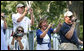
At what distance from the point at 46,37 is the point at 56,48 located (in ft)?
6.18

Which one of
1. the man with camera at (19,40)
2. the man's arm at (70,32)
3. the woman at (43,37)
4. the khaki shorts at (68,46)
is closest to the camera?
the man's arm at (70,32)

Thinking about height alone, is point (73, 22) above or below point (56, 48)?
above

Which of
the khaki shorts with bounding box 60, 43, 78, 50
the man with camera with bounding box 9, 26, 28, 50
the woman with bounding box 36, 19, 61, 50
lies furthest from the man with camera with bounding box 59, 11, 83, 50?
the man with camera with bounding box 9, 26, 28, 50

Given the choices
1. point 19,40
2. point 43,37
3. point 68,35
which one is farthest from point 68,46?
point 19,40

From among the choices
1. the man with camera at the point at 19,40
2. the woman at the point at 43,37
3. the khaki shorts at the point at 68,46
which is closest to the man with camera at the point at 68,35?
the khaki shorts at the point at 68,46

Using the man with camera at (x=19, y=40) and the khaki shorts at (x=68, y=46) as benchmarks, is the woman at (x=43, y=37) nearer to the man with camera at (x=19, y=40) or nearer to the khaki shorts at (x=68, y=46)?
the khaki shorts at (x=68, y=46)

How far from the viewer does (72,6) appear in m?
17.6

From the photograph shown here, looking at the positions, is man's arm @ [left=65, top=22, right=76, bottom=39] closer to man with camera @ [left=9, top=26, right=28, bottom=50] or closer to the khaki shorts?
the khaki shorts

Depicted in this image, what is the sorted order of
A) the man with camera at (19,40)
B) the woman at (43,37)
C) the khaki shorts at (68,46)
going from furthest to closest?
the man with camera at (19,40)
the woman at (43,37)
the khaki shorts at (68,46)

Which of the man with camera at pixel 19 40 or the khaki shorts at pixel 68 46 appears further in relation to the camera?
the man with camera at pixel 19 40

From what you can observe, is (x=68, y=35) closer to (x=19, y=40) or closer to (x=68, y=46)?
(x=68, y=46)

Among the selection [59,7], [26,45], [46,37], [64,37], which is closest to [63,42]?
[64,37]

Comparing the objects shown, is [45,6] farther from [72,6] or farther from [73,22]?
[73,22]

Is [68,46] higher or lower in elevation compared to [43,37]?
lower
